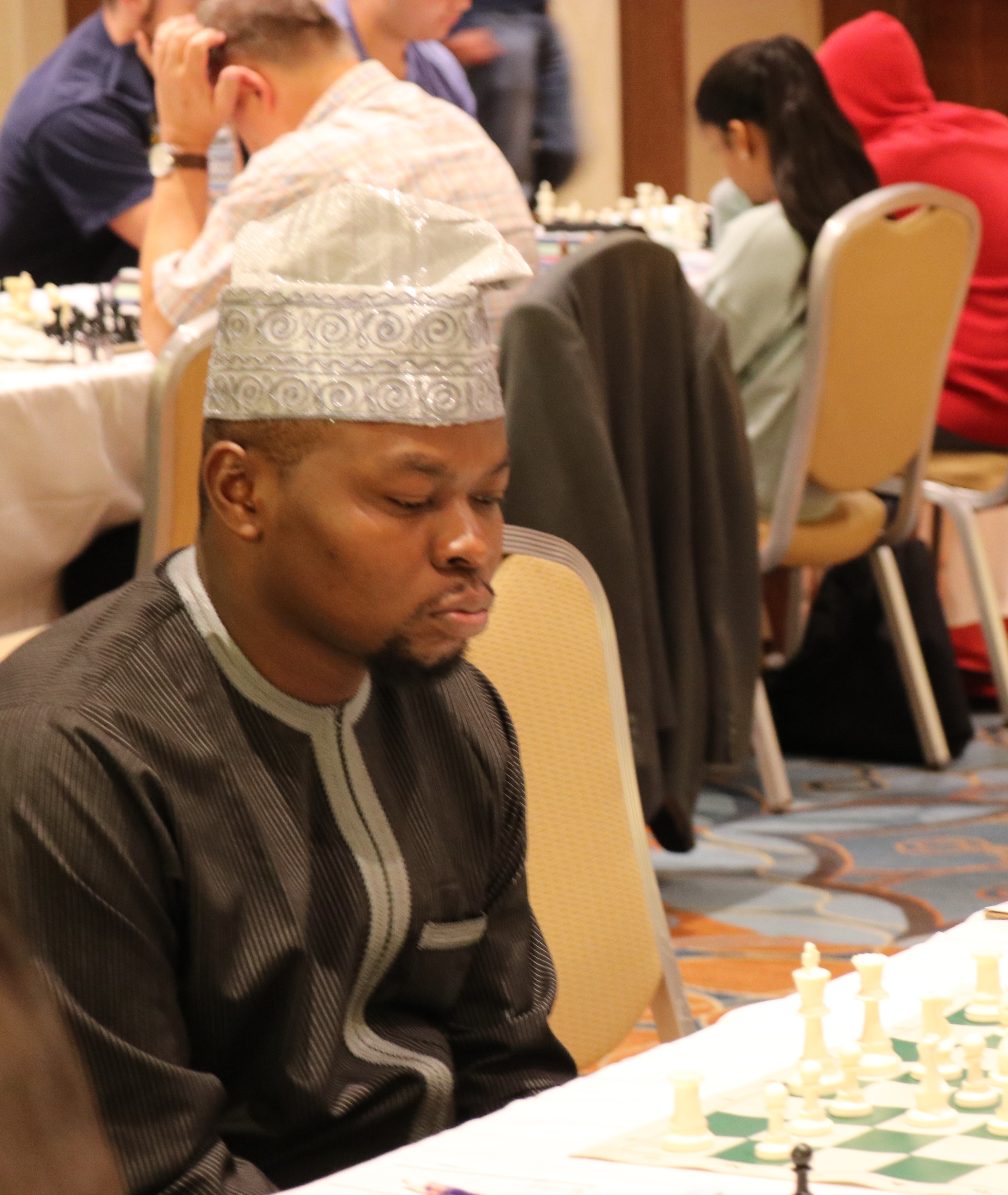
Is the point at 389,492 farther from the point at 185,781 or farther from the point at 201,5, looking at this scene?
the point at 201,5

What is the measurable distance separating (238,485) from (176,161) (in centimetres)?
205

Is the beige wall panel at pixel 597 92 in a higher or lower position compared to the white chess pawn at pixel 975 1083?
lower

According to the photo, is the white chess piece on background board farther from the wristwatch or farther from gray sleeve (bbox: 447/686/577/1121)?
the wristwatch

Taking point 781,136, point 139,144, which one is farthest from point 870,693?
point 139,144

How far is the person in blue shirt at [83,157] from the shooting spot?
13.6ft

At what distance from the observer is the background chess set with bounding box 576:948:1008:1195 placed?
77 centimetres

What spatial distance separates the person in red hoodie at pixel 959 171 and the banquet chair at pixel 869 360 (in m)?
0.61

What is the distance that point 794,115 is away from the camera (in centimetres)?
388

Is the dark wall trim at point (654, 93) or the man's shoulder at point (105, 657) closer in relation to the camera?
the man's shoulder at point (105, 657)

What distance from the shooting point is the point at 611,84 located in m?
8.38

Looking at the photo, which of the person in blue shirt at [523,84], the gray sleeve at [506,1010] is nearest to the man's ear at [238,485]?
the gray sleeve at [506,1010]

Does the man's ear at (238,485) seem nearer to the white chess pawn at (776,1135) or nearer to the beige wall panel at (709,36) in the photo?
the white chess pawn at (776,1135)

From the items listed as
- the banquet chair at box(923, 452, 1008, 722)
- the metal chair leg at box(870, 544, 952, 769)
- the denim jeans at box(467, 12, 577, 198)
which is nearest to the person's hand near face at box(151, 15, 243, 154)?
the metal chair leg at box(870, 544, 952, 769)

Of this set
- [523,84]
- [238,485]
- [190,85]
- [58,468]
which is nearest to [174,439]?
[58,468]
